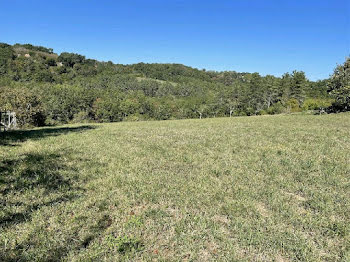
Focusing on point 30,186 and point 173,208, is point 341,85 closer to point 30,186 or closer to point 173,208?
point 173,208

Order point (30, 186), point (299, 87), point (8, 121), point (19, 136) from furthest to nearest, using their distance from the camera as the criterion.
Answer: point (299, 87)
point (8, 121)
point (19, 136)
point (30, 186)

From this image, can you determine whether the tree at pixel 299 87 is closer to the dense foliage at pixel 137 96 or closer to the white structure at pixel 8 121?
the dense foliage at pixel 137 96

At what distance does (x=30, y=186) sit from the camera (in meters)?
5.00

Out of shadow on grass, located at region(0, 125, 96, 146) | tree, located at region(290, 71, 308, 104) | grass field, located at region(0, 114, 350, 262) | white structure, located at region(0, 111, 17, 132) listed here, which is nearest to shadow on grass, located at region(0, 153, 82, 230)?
grass field, located at region(0, 114, 350, 262)

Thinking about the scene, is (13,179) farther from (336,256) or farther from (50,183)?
(336,256)

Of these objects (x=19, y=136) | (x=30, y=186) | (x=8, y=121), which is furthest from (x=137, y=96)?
(x=30, y=186)

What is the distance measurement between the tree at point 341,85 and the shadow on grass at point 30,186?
116 ft

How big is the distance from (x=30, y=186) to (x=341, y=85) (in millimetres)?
37765

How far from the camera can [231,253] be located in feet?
10.1

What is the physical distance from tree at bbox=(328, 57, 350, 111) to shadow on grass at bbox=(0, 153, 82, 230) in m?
35.2

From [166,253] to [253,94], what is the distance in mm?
98356

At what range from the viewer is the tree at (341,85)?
29047 millimetres

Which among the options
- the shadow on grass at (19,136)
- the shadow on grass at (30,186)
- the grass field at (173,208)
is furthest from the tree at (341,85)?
the shadow on grass at (30,186)

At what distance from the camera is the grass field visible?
313cm
